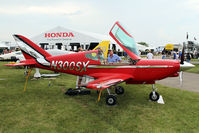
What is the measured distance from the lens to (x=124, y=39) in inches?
245

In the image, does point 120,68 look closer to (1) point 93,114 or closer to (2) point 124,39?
(2) point 124,39

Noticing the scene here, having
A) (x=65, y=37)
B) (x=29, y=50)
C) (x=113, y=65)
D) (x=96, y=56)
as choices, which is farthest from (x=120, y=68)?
(x=65, y=37)

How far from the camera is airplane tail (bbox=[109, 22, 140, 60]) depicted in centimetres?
607

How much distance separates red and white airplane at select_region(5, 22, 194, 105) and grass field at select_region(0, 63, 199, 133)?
2.26ft

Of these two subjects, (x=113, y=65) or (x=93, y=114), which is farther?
(x=113, y=65)

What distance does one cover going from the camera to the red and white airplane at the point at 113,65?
18.3ft

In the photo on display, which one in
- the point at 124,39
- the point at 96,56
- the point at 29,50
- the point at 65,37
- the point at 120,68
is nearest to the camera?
the point at 120,68

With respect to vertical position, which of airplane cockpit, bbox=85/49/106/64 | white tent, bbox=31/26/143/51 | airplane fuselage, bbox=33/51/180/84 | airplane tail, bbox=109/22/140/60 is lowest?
airplane fuselage, bbox=33/51/180/84

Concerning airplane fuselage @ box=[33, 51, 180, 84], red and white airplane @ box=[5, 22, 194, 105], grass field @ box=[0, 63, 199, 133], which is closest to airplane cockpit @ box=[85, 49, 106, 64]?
red and white airplane @ box=[5, 22, 194, 105]

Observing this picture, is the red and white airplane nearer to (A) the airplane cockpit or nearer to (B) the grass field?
(A) the airplane cockpit

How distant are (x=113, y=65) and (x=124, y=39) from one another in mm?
1158

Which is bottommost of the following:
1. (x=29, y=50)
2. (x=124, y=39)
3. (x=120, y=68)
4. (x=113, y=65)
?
(x=120, y=68)

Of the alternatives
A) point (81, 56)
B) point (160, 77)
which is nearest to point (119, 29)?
point (81, 56)

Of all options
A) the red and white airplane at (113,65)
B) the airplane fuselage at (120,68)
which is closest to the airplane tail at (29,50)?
the red and white airplane at (113,65)
